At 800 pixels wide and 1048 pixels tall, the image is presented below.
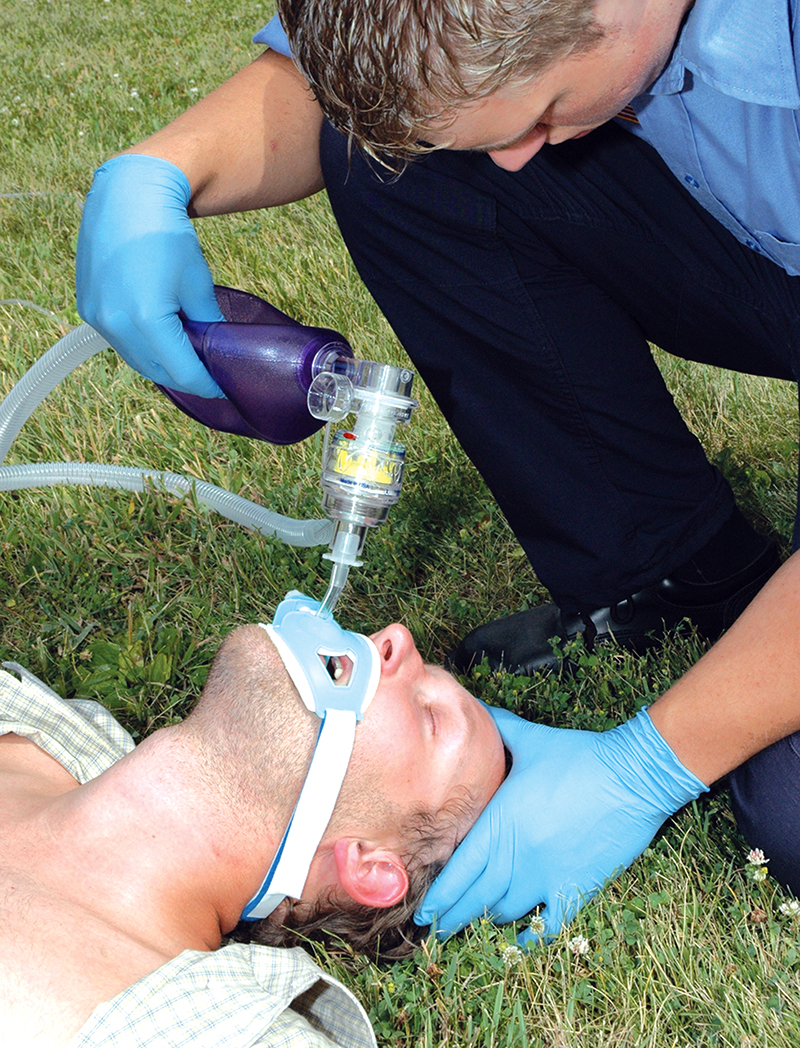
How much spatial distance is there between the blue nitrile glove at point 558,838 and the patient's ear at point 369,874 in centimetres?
12

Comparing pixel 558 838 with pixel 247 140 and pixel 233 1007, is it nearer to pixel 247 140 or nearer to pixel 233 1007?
pixel 233 1007

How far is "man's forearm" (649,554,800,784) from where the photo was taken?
1686 millimetres

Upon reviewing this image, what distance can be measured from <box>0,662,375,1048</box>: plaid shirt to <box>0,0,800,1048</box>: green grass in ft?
0.40

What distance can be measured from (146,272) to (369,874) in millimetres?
1205

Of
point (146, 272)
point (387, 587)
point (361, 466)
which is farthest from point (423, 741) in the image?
point (146, 272)

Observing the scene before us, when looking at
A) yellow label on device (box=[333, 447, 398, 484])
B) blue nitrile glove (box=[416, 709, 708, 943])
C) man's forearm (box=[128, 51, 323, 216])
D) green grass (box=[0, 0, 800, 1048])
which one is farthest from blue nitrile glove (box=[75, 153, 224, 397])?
blue nitrile glove (box=[416, 709, 708, 943])

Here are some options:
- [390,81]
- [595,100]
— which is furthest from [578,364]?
[390,81]

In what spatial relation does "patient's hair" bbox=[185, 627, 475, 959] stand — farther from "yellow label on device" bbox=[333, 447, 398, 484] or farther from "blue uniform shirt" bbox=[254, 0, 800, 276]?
"blue uniform shirt" bbox=[254, 0, 800, 276]

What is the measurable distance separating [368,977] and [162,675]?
0.92 meters

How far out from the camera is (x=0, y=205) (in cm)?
482

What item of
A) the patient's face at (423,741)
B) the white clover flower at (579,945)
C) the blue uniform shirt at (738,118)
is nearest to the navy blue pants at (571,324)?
the blue uniform shirt at (738,118)

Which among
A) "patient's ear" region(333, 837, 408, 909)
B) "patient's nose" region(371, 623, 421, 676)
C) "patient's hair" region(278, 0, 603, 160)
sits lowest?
"patient's ear" region(333, 837, 408, 909)

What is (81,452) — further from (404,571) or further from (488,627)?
(488,627)

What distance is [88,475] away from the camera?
290cm
